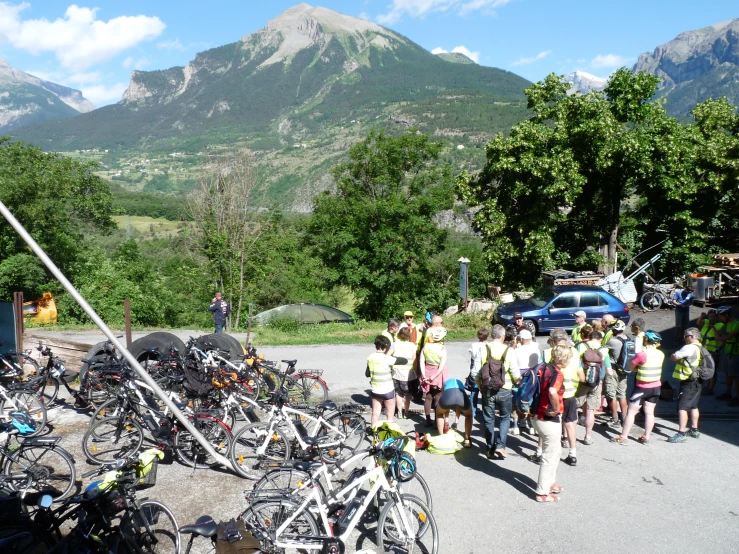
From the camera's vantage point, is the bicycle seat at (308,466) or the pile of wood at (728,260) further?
the pile of wood at (728,260)

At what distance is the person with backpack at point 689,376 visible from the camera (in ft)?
27.3

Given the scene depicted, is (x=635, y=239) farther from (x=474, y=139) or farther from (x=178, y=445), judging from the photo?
(x=474, y=139)

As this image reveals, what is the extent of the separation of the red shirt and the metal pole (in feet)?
12.4

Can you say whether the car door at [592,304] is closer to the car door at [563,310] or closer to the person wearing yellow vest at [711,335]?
the car door at [563,310]

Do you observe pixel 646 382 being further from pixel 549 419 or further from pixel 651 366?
pixel 549 419

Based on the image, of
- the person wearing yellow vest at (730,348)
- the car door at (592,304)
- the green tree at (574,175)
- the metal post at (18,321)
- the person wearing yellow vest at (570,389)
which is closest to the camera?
the person wearing yellow vest at (570,389)

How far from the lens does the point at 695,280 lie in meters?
18.8

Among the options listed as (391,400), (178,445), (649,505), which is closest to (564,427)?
(649,505)

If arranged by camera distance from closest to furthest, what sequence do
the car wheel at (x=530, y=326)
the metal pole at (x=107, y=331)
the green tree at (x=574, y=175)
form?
the metal pole at (x=107, y=331)
the car wheel at (x=530, y=326)
the green tree at (x=574, y=175)

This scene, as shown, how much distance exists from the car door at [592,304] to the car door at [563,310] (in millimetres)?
218

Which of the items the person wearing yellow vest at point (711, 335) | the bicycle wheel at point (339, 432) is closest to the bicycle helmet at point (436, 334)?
the bicycle wheel at point (339, 432)

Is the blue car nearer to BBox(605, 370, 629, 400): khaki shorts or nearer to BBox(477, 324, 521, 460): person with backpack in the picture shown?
BBox(605, 370, 629, 400): khaki shorts

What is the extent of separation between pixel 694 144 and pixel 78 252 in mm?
27296

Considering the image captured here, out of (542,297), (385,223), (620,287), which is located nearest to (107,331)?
(542,297)
